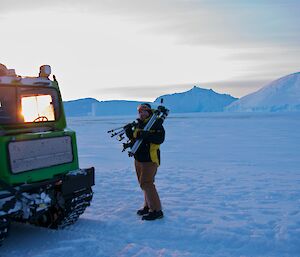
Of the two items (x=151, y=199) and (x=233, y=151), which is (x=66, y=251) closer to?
(x=151, y=199)

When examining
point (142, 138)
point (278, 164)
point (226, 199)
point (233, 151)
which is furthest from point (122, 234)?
point (233, 151)

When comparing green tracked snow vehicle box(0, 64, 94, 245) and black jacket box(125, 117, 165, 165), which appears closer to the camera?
green tracked snow vehicle box(0, 64, 94, 245)

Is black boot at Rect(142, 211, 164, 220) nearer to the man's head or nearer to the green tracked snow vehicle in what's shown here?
the green tracked snow vehicle

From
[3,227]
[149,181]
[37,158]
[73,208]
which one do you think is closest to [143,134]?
[149,181]

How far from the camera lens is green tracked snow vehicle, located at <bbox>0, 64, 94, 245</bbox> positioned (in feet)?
15.4

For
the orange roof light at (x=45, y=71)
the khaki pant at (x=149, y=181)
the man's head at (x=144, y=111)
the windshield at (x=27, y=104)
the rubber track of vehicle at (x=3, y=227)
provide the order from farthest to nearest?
the man's head at (x=144, y=111) → the khaki pant at (x=149, y=181) → the orange roof light at (x=45, y=71) → the windshield at (x=27, y=104) → the rubber track of vehicle at (x=3, y=227)

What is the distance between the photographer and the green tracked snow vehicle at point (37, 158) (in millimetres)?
→ 4680

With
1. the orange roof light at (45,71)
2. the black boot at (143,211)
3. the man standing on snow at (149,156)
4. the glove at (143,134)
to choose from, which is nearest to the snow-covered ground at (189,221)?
the black boot at (143,211)

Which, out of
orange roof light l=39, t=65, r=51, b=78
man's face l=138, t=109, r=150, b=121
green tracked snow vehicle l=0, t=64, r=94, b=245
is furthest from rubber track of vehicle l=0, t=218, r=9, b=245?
man's face l=138, t=109, r=150, b=121

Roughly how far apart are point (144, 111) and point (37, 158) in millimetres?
1933

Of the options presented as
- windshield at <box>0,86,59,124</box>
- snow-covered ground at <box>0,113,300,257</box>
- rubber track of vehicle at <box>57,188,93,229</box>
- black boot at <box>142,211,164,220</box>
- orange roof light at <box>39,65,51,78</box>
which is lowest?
snow-covered ground at <box>0,113,300,257</box>

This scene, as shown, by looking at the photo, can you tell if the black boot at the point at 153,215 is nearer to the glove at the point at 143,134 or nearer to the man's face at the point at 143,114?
the glove at the point at 143,134

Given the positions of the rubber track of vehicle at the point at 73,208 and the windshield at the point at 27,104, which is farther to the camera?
the rubber track of vehicle at the point at 73,208

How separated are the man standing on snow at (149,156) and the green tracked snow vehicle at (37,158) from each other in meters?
0.87
